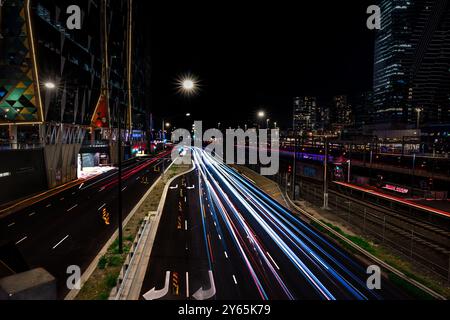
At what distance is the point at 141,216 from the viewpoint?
81.4ft

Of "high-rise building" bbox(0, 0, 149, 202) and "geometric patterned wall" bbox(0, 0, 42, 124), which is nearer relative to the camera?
"geometric patterned wall" bbox(0, 0, 42, 124)

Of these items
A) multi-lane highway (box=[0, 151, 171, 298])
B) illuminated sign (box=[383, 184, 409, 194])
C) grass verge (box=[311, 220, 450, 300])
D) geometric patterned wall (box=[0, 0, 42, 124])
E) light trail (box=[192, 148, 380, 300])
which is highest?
geometric patterned wall (box=[0, 0, 42, 124])

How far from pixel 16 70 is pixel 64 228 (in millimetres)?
30043

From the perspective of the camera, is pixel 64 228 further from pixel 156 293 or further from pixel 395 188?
pixel 395 188

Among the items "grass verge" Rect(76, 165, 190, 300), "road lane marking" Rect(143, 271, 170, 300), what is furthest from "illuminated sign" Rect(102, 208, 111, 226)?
"road lane marking" Rect(143, 271, 170, 300)

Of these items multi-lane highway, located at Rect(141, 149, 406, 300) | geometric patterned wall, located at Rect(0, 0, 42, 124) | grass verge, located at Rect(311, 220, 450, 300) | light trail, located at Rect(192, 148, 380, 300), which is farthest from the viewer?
geometric patterned wall, located at Rect(0, 0, 42, 124)

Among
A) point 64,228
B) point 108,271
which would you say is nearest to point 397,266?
point 108,271

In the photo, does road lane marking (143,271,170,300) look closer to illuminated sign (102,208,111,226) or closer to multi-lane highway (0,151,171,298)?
multi-lane highway (0,151,171,298)

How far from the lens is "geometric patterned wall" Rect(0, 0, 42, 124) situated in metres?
36.8

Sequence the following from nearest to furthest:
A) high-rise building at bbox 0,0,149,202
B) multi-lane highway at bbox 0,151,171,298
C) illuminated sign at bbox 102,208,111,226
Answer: multi-lane highway at bbox 0,151,171,298 < illuminated sign at bbox 102,208,111,226 < high-rise building at bbox 0,0,149,202

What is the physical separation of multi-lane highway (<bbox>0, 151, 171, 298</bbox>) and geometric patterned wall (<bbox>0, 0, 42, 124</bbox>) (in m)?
15.4

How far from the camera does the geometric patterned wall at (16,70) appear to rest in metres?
36.8

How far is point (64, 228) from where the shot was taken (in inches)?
844
